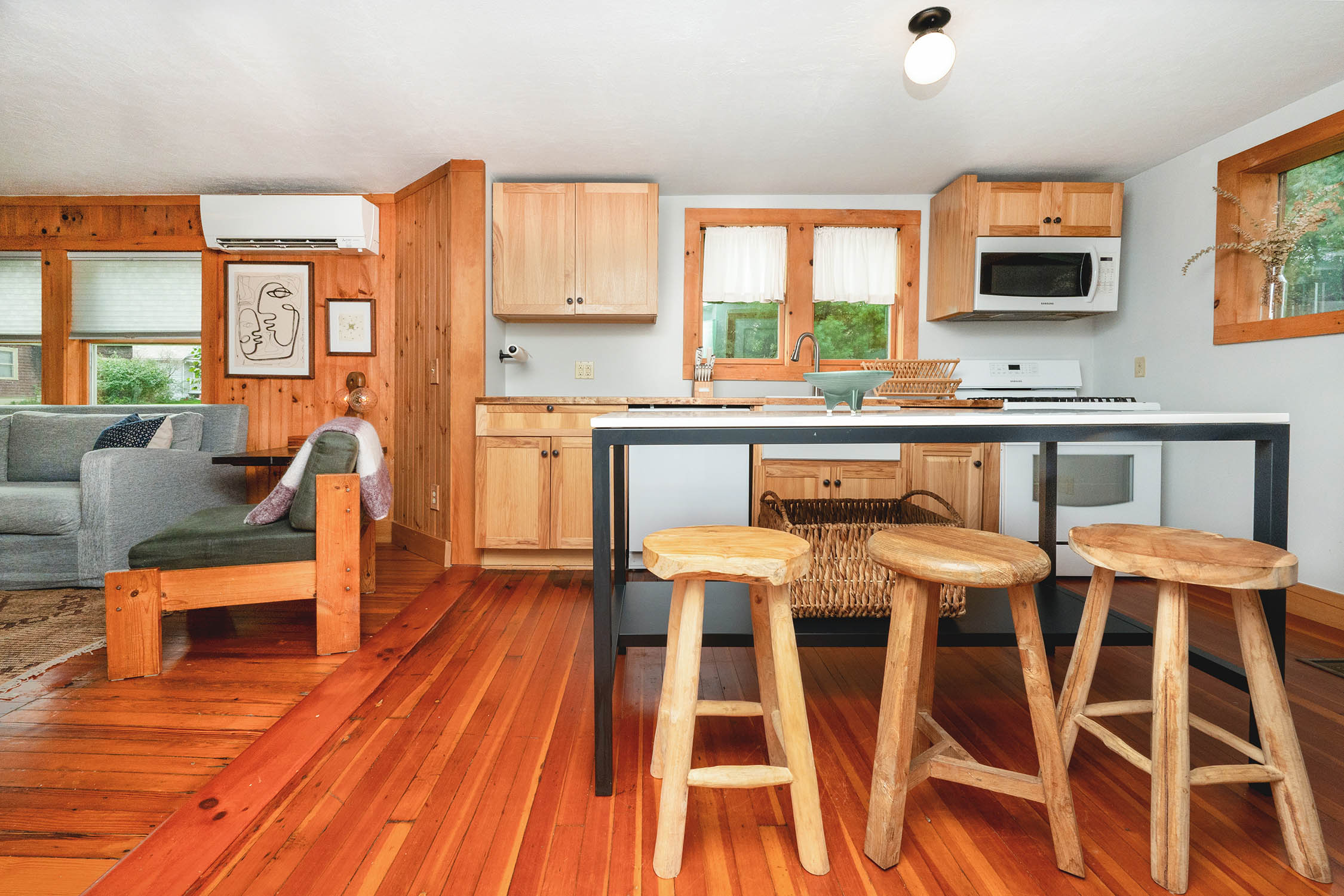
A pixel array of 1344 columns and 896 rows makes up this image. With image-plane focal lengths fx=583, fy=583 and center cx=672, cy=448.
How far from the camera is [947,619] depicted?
158 centimetres

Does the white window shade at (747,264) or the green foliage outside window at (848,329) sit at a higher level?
the white window shade at (747,264)

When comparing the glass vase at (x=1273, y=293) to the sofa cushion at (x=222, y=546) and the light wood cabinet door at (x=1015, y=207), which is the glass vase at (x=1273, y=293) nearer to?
the light wood cabinet door at (x=1015, y=207)

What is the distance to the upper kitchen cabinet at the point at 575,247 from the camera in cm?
328

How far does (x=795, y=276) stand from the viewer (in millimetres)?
3707

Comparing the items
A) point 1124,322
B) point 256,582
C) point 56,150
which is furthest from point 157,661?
point 1124,322

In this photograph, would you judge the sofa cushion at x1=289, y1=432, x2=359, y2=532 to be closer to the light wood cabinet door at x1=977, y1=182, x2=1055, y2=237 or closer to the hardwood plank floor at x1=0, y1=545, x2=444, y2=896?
the hardwood plank floor at x1=0, y1=545, x2=444, y2=896

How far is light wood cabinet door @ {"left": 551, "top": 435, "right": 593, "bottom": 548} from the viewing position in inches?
122

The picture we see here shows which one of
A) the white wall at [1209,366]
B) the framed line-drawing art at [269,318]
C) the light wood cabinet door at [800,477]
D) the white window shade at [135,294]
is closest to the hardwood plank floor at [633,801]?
the white wall at [1209,366]

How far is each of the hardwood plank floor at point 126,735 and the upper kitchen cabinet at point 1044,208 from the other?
3667mm

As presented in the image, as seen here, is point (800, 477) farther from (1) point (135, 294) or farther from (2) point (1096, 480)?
(1) point (135, 294)

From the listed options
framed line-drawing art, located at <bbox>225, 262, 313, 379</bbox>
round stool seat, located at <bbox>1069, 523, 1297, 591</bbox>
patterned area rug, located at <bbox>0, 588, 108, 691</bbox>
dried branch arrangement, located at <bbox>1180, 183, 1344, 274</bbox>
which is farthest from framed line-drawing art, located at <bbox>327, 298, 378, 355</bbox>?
dried branch arrangement, located at <bbox>1180, 183, 1344, 274</bbox>

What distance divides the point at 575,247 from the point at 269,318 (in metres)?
2.17

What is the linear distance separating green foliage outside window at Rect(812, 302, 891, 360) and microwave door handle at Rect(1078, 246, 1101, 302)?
3.49 feet

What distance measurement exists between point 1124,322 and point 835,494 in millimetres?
2122
